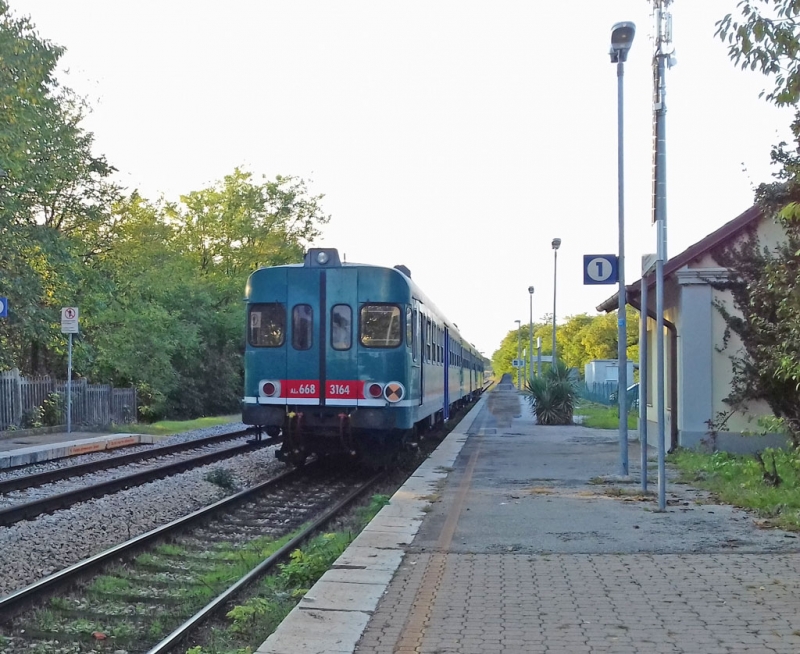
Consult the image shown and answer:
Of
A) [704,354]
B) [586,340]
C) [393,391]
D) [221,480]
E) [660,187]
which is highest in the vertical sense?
[586,340]

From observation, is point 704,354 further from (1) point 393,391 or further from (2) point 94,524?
(2) point 94,524

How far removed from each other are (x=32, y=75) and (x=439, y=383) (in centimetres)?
1009

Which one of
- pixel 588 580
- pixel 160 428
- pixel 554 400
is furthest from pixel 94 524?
pixel 554 400

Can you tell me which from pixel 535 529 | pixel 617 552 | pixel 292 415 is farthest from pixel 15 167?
pixel 617 552

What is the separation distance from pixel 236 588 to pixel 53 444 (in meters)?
12.1

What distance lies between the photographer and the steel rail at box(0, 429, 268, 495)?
39.6ft

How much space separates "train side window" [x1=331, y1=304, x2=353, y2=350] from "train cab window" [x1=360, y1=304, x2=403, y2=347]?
0.19 meters

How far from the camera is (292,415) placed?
1289 centimetres

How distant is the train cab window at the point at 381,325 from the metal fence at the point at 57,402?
11830 millimetres

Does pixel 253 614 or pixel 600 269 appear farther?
pixel 600 269

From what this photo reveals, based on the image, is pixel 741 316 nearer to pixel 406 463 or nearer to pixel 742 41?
pixel 406 463

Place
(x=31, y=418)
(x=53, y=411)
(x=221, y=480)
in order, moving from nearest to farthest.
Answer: (x=221, y=480)
(x=31, y=418)
(x=53, y=411)

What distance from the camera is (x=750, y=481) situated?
36.9 feet

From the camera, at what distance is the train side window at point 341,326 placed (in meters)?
13.0
